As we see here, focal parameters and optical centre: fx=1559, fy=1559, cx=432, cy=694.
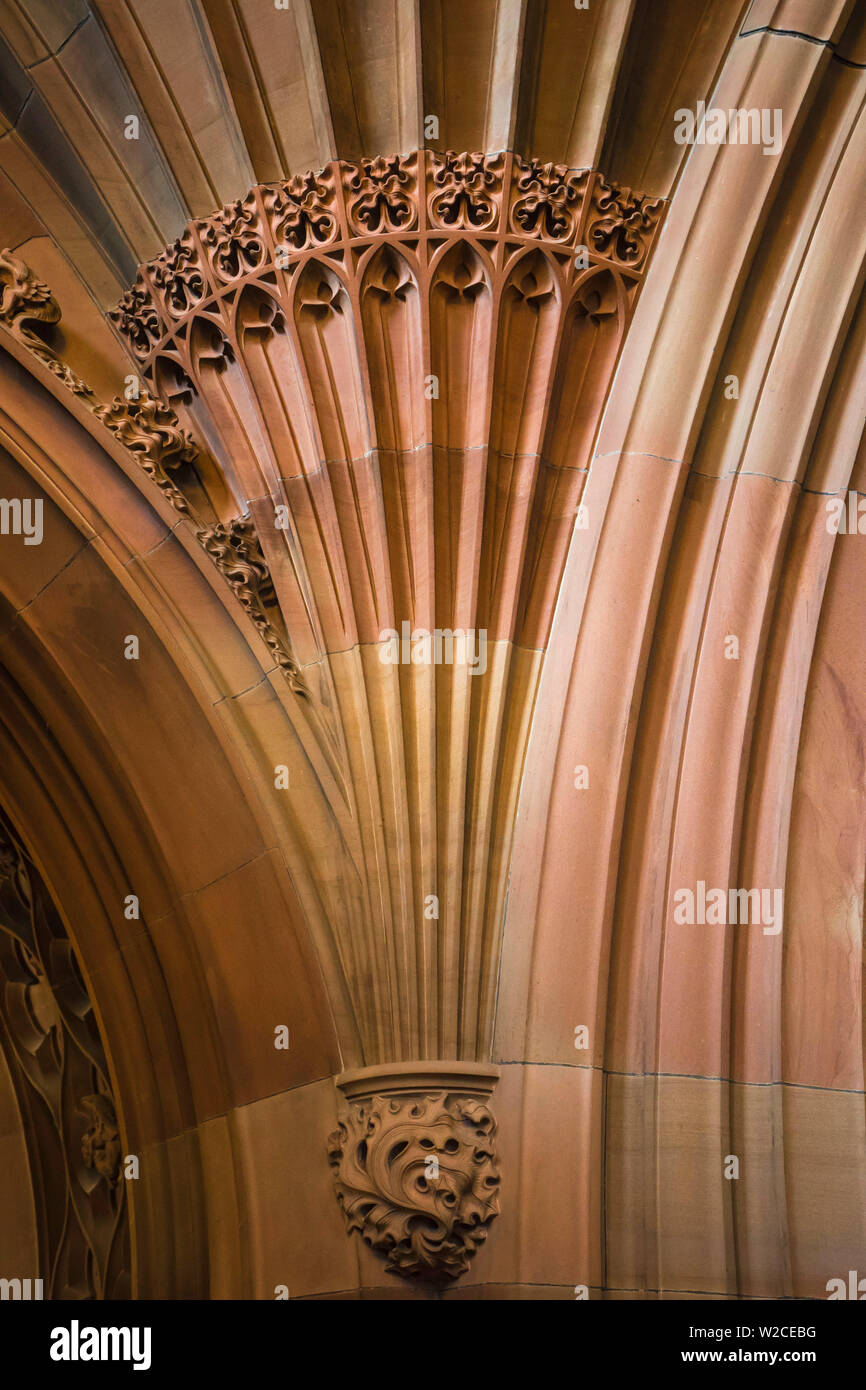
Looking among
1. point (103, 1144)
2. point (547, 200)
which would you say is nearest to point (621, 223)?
point (547, 200)

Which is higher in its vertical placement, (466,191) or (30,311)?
(466,191)

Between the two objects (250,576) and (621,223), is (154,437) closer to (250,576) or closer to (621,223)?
(250,576)

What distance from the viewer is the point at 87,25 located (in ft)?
14.2

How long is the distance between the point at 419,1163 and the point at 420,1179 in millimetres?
35

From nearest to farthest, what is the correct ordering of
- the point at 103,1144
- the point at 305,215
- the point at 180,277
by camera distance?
the point at 103,1144 → the point at 305,215 → the point at 180,277

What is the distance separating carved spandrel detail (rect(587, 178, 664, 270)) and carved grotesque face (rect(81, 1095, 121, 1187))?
2.63 m

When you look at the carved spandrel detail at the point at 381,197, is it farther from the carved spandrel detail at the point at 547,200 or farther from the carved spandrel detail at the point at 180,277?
the carved spandrel detail at the point at 180,277

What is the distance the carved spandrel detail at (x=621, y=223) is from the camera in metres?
4.24

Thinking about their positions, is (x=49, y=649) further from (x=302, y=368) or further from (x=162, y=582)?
(x=302, y=368)

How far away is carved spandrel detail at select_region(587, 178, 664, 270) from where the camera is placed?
4.24 meters

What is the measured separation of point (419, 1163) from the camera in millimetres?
3549
